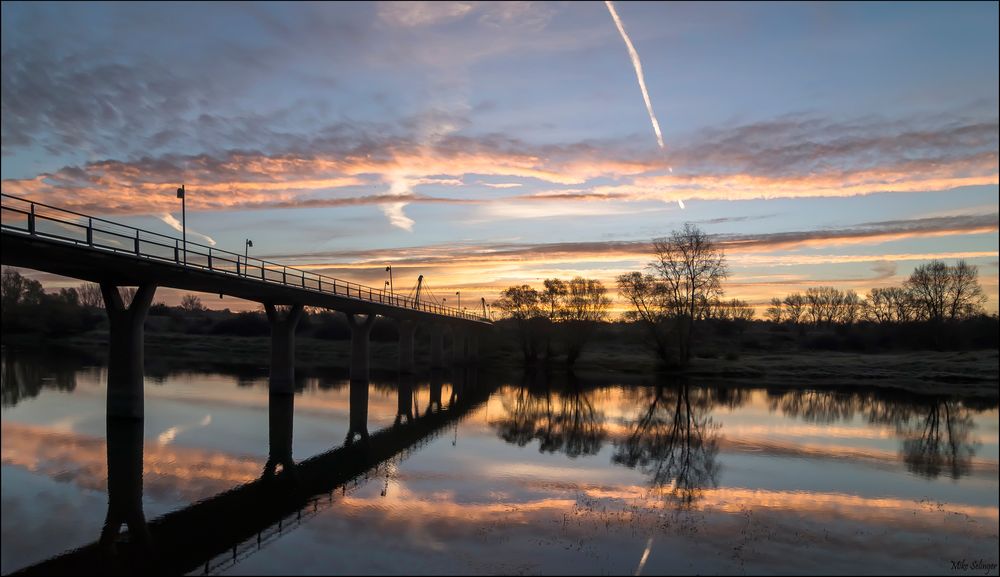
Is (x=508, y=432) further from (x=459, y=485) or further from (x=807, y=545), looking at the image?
(x=807, y=545)

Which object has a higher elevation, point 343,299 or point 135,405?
point 343,299

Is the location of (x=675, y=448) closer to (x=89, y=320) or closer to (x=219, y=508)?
(x=219, y=508)

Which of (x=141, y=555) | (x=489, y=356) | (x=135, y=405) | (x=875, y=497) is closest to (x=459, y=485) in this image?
(x=141, y=555)

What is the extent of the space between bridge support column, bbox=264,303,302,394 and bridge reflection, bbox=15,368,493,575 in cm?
1582

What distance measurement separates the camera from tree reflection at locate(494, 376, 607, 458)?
105 feet

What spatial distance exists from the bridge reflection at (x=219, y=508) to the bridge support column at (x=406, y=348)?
49454 mm

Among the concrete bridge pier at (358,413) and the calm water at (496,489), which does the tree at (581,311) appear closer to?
the concrete bridge pier at (358,413)

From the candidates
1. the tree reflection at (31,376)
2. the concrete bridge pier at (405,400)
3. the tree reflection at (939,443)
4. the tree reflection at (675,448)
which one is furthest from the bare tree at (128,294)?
the tree reflection at (939,443)

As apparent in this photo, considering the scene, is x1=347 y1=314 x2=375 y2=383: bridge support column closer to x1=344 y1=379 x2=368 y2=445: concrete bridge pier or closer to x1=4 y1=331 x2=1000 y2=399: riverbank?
x1=344 y1=379 x2=368 y2=445: concrete bridge pier

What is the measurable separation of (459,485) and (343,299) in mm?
44154

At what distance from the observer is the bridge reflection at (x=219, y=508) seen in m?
14.5

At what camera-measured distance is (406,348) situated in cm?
8731

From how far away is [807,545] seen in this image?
625 inches

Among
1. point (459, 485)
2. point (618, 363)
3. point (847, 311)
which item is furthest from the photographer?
point (847, 311)
